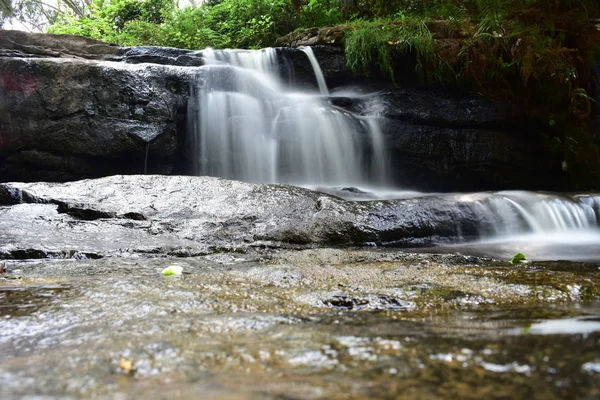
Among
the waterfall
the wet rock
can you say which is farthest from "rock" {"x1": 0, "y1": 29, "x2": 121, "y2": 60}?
the wet rock

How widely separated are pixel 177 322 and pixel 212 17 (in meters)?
12.8

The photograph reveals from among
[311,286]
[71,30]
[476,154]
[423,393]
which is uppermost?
[71,30]

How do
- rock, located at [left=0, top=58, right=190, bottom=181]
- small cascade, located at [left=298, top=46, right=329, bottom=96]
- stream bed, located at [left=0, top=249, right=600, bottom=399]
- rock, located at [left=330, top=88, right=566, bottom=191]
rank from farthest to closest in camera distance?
small cascade, located at [left=298, top=46, right=329, bottom=96], rock, located at [left=330, top=88, right=566, bottom=191], rock, located at [left=0, top=58, right=190, bottom=181], stream bed, located at [left=0, top=249, right=600, bottom=399]

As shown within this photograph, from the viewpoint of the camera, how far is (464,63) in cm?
745

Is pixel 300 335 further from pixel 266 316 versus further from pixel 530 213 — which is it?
pixel 530 213

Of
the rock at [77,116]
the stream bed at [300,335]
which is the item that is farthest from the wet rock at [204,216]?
the rock at [77,116]

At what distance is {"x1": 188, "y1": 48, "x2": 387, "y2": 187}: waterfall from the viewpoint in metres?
7.13

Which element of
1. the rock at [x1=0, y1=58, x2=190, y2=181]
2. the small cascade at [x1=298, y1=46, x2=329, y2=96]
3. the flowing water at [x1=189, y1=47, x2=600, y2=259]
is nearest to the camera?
the rock at [x1=0, y1=58, x2=190, y2=181]

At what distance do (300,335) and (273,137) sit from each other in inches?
246

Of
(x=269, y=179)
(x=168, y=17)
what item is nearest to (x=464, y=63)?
(x=269, y=179)

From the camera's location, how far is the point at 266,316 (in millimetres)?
1486

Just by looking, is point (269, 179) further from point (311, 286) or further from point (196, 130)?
point (311, 286)

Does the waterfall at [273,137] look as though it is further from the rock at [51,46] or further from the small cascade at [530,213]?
the small cascade at [530,213]

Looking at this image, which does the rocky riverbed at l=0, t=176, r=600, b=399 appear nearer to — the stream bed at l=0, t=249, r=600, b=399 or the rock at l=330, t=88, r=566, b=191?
the stream bed at l=0, t=249, r=600, b=399
